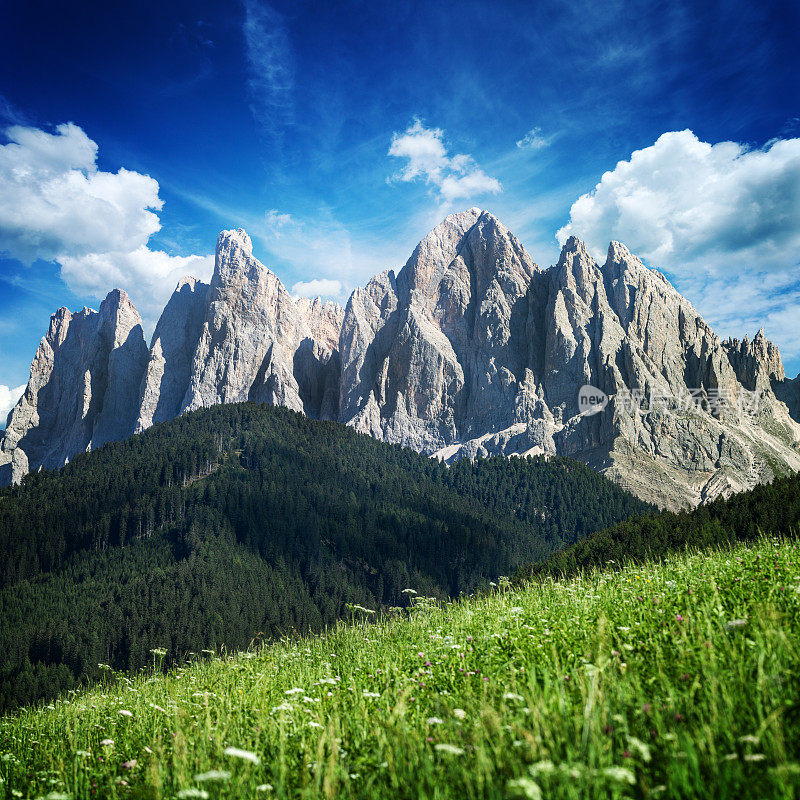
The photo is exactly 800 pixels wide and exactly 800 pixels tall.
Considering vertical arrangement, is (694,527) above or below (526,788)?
above

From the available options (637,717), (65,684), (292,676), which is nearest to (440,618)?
(292,676)

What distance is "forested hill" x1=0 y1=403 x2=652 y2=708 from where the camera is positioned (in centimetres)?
11469

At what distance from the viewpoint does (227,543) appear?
153 metres

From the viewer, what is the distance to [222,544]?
151500mm

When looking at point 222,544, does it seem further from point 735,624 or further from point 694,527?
point 735,624

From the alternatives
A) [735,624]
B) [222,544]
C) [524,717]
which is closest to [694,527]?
[735,624]

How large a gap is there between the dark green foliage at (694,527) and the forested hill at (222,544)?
248ft

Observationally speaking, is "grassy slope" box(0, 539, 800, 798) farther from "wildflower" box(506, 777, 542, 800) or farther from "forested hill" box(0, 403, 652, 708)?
"forested hill" box(0, 403, 652, 708)

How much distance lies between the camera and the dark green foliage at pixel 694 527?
27.5 m

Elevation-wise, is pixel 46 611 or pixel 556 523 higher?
pixel 556 523

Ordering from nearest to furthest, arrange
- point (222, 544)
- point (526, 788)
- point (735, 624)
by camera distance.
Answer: point (526, 788)
point (735, 624)
point (222, 544)

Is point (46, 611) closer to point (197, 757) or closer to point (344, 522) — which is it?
point (344, 522)

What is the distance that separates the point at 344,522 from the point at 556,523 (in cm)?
7682

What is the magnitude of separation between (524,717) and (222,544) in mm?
161485
